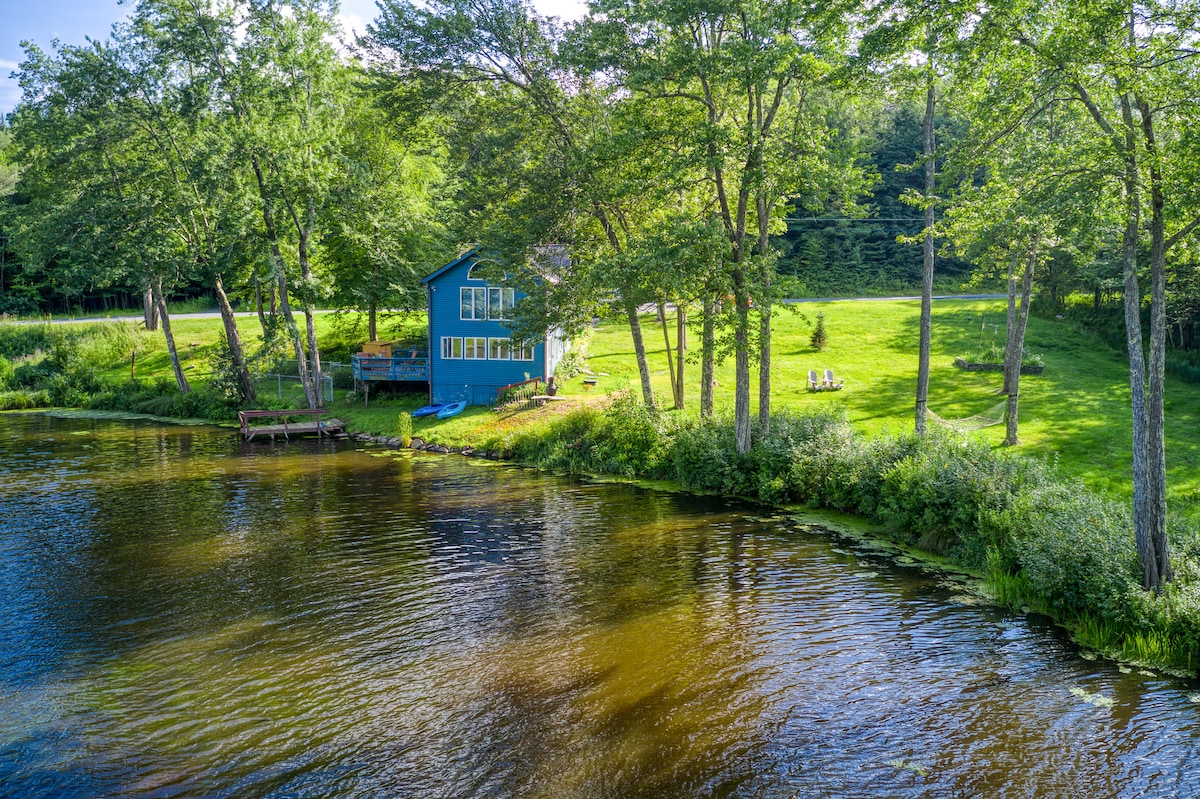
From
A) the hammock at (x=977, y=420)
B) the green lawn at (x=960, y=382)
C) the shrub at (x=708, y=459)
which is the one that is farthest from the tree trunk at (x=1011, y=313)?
the shrub at (x=708, y=459)

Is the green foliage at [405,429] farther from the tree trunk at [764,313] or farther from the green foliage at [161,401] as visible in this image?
the tree trunk at [764,313]

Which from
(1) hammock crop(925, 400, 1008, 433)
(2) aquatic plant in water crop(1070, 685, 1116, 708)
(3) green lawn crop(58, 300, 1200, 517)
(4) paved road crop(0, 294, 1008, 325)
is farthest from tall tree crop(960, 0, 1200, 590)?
(4) paved road crop(0, 294, 1008, 325)

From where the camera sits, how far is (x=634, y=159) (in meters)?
25.1

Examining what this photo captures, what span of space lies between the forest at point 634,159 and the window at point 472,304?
17.8 feet

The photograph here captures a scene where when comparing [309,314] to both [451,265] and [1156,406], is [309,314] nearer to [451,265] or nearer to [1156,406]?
[451,265]

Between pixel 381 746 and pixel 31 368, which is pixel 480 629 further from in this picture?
pixel 31 368

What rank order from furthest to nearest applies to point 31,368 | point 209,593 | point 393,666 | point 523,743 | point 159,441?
point 31,368 → point 159,441 → point 209,593 → point 393,666 → point 523,743

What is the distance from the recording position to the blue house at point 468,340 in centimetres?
3809

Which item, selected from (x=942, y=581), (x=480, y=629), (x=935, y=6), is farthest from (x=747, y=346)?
(x=480, y=629)

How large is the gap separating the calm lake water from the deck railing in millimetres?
18388

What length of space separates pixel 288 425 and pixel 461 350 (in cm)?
860

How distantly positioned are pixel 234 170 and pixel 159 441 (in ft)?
42.4

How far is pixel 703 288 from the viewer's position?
23.2 m

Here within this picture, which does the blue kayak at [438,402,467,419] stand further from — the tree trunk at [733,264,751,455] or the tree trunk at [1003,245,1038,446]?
the tree trunk at [1003,245,1038,446]
